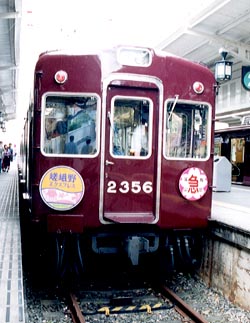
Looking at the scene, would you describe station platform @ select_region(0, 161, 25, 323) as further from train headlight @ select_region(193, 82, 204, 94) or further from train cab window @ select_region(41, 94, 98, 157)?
train headlight @ select_region(193, 82, 204, 94)

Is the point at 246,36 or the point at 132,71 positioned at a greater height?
the point at 246,36

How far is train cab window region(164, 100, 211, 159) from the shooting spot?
18.2 ft

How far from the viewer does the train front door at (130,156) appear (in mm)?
5320

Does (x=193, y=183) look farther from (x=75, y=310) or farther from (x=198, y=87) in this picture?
(x=75, y=310)

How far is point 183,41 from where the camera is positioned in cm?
1772

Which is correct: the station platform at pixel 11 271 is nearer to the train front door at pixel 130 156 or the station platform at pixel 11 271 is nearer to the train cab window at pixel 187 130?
the train front door at pixel 130 156

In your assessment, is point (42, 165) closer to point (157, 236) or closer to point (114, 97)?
point (114, 97)

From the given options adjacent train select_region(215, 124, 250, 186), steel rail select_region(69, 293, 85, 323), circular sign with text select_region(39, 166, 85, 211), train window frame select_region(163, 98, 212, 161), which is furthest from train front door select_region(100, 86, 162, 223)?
adjacent train select_region(215, 124, 250, 186)

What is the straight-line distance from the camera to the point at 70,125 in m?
5.29

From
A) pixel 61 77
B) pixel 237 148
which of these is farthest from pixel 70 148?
pixel 237 148

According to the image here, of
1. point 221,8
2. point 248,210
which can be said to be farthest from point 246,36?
point 248,210

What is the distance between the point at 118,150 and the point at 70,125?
63 cm

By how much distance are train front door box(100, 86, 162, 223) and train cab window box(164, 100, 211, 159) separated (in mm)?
184

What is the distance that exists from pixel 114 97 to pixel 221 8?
9418mm
